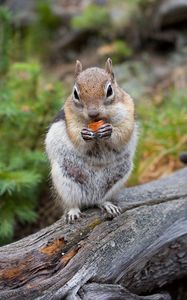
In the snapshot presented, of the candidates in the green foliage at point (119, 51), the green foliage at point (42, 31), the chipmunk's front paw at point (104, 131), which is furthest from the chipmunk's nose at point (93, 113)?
the green foliage at point (42, 31)

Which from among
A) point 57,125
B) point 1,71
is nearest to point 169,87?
point 1,71

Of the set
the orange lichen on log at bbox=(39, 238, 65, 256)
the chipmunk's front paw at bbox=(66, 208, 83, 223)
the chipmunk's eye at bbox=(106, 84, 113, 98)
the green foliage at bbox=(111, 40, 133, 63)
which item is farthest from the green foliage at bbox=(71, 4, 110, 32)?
the orange lichen on log at bbox=(39, 238, 65, 256)

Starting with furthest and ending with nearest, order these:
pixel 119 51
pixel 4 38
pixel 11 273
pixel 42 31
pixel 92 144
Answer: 1. pixel 42 31
2. pixel 119 51
3. pixel 4 38
4. pixel 92 144
5. pixel 11 273

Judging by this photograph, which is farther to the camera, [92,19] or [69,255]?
[92,19]

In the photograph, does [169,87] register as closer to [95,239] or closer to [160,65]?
[160,65]

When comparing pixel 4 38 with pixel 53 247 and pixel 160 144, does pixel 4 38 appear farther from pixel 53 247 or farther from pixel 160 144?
pixel 53 247

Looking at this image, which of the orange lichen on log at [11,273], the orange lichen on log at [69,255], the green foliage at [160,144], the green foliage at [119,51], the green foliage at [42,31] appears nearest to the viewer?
the orange lichen on log at [11,273]

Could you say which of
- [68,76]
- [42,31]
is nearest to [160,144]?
[68,76]

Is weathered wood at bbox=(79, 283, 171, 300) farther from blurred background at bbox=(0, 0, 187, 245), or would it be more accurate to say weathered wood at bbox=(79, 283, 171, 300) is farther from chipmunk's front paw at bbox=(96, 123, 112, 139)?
blurred background at bbox=(0, 0, 187, 245)

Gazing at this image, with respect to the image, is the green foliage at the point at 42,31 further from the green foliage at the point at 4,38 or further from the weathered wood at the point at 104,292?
the weathered wood at the point at 104,292
